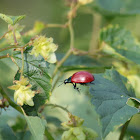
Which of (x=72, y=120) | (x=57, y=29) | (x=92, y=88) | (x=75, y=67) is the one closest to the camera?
(x=92, y=88)

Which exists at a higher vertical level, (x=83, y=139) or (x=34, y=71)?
(x=34, y=71)

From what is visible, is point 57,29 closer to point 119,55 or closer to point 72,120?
point 119,55

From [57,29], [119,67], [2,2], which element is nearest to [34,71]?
[119,67]

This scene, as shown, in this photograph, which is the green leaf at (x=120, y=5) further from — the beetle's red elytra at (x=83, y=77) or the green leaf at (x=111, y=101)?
the green leaf at (x=111, y=101)

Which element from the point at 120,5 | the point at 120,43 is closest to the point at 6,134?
Result: the point at 120,43

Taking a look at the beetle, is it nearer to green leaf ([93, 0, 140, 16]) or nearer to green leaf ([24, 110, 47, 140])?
green leaf ([24, 110, 47, 140])

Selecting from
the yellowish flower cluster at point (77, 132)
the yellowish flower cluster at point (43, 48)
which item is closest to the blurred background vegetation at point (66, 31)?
the yellowish flower cluster at point (77, 132)

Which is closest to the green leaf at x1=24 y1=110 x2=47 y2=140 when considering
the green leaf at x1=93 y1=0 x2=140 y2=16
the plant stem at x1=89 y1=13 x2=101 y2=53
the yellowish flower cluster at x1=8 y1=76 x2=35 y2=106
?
the yellowish flower cluster at x1=8 y1=76 x2=35 y2=106

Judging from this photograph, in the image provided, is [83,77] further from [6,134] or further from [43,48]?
[6,134]
